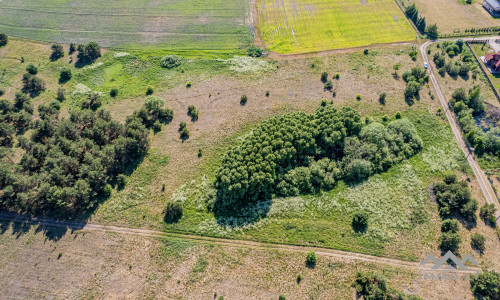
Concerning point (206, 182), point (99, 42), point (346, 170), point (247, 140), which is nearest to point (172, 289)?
point (206, 182)

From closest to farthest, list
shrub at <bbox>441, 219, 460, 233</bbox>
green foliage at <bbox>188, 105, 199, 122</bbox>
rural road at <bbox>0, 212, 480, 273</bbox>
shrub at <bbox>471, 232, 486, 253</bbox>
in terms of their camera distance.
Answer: rural road at <bbox>0, 212, 480, 273</bbox> → shrub at <bbox>471, 232, 486, 253</bbox> → shrub at <bbox>441, 219, 460, 233</bbox> → green foliage at <bbox>188, 105, 199, 122</bbox>

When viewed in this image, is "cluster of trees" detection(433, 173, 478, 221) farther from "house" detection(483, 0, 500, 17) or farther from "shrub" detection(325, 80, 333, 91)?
"house" detection(483, 0, 500, 17)

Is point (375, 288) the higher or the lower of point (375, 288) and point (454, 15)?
the lower

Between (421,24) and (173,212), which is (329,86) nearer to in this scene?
(421,24)

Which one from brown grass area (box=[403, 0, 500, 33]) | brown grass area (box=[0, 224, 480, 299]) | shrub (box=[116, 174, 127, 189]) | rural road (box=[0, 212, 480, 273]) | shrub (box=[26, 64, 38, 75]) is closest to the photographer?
brown grass area (box=[0, 224, 480, 299])

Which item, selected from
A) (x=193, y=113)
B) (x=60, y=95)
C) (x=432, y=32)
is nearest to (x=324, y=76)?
(x=193, y=113)

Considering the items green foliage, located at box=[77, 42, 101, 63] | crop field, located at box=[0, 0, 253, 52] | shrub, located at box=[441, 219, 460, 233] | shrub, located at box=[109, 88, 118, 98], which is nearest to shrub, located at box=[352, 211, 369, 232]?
shrub, located at box=[441, 219, 460, 233]
